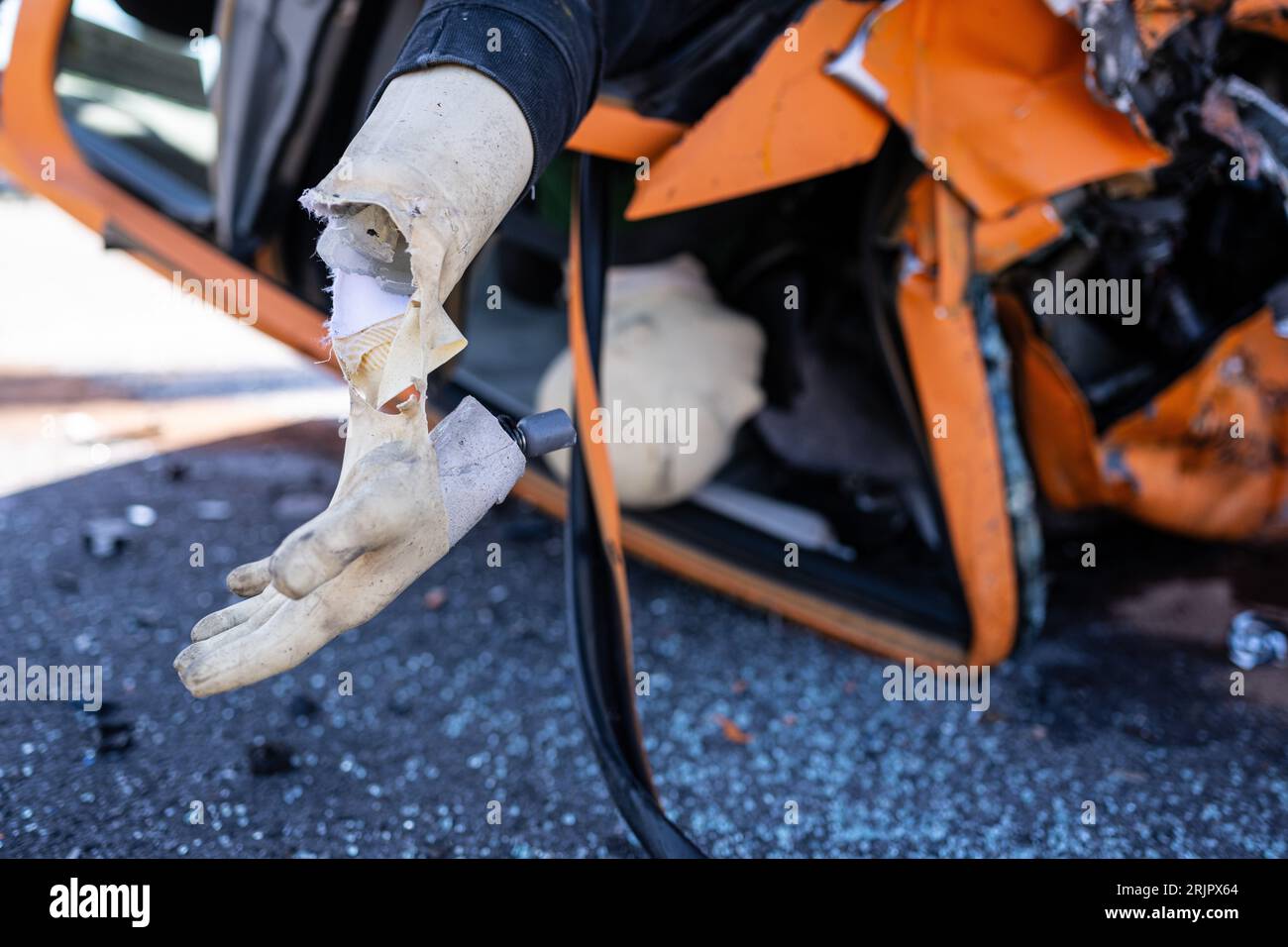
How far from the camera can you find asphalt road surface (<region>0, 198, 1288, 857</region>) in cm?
144

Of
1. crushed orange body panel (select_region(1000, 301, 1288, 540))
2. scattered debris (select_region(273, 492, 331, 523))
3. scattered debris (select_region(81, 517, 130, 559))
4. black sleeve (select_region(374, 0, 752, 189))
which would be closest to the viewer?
black sleeve (select_region(374, 0, 752, 189))

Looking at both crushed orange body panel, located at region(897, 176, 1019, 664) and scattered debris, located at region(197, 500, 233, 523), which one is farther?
scattered debris, located at region(197, 500, 233, 523)

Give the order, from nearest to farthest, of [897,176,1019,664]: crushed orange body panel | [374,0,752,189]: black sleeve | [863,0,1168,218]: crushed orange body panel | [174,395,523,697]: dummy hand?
[174,395,523,697]: dummy hand
[374,0,752,189]: black sleeve
[863,0,1168,218]: crushed orange body panel
[897,176,1019,664]: crushed orange body panel

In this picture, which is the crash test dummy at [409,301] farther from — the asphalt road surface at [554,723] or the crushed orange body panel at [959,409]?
the crushed orange body panel at [959,409]

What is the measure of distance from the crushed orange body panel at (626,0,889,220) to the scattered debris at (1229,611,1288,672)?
131 cm

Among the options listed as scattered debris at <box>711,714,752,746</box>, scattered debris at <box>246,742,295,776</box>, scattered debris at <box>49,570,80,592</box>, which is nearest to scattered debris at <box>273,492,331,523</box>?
scattered debris at <box>49,570,80,592</box>

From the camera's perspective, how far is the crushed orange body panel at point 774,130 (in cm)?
142

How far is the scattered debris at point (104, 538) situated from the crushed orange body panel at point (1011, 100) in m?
1.88

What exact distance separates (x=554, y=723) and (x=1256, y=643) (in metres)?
1.42

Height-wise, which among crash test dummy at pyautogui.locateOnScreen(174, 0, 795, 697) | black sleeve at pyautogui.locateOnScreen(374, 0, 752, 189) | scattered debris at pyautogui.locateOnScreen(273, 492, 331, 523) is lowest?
scattered debris at pyautogui.locateOnScreen(273, 492, 331, 523)

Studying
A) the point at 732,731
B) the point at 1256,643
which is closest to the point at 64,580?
the point at 732,731

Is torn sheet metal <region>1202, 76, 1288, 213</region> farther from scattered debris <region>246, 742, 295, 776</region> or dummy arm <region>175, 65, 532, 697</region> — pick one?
scattered debris <region>246, 742, 295, 776</region>

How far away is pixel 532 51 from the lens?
3.35ft

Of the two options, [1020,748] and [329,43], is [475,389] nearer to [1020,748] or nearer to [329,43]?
[329,43]
